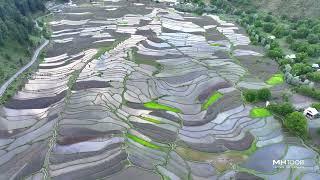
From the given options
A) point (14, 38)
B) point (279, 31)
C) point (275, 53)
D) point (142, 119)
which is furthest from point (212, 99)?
point (14, 38)

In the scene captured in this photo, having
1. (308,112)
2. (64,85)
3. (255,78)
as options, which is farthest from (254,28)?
(64,85)

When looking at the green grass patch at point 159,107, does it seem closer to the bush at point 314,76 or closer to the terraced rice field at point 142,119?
the terraced rice field at point 142,119

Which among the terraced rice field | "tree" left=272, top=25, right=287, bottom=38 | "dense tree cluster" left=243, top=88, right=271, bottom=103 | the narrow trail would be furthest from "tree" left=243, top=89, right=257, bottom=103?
the narrow trail

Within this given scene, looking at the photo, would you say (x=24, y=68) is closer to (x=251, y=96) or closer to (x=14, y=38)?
(x=14, y=38)

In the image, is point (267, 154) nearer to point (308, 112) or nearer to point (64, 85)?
point (308, 112)

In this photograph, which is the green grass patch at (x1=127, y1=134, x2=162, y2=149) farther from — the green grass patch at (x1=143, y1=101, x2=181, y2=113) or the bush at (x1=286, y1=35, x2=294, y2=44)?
the bush at (x1=286, y1=35, x2=294, y2=44)
